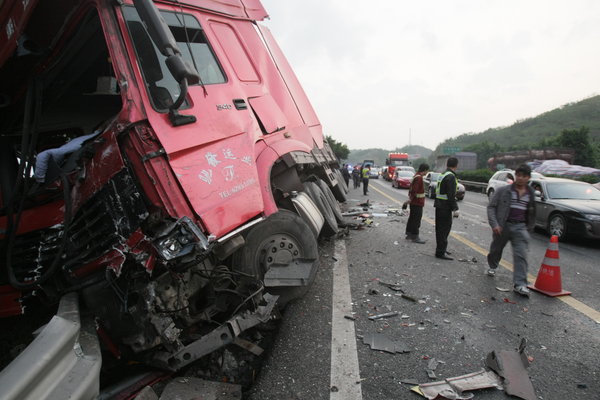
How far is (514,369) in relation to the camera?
101 inches

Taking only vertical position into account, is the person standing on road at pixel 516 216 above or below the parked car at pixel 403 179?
above

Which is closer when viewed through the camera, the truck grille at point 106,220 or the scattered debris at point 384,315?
the truck grille at point 106,220

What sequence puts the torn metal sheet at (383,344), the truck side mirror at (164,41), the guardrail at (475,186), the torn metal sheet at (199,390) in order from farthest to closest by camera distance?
1. the guardrail at (475,186)
2. the torn metal sheet at (383,344)
3. the torn metal sheet at (199,390)
4. the truck side mirror at (164,41)

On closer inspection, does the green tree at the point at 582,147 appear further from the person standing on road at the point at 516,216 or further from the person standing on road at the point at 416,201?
the person standing on road at the point at 516,216

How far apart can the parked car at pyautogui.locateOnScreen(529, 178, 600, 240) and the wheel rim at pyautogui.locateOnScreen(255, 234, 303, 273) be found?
630cm

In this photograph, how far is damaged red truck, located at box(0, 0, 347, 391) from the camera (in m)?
2.18

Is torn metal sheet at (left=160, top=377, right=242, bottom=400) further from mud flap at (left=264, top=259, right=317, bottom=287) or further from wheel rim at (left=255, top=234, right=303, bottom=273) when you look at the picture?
wheel rim at (left=255, top=234, right=303, bottom=273)

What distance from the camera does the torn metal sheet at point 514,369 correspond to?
2.35m

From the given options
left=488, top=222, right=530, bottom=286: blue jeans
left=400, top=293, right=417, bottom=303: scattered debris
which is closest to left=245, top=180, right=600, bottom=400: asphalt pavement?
left=400, top=293, right=417, bottom=303: scattered debris

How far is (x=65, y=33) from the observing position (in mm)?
2500

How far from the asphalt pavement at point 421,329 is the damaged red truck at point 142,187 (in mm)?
466

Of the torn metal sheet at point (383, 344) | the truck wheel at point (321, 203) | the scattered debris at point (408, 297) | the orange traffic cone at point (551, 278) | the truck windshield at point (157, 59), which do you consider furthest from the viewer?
the truck wheel at point (321, 203)

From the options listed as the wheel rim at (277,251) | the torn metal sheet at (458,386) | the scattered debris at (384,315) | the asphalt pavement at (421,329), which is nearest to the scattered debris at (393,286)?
the asphalt pavement at (421,329)

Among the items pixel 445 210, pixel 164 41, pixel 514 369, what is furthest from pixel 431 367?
pixel 445 210
